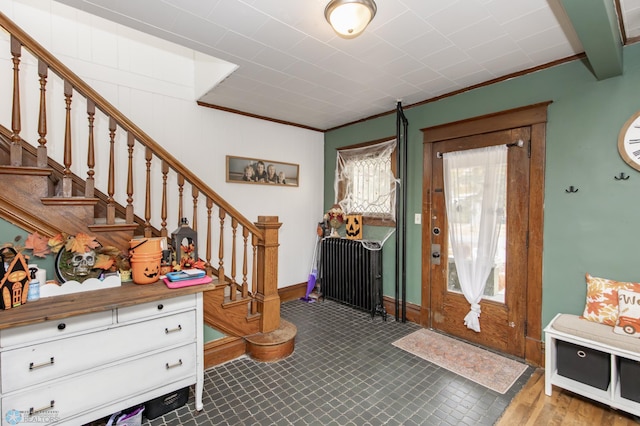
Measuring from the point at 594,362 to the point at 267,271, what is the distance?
2.60m

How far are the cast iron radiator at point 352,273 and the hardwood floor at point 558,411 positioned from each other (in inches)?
67.3

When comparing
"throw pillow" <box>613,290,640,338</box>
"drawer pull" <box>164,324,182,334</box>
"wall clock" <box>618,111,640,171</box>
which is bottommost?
"drawer pull" <box>164,324,182,334</box>

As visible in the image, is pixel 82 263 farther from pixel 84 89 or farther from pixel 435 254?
pixel 435 254

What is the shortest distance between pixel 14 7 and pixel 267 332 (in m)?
3.60

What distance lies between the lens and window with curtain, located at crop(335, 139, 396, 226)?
389 centimetres

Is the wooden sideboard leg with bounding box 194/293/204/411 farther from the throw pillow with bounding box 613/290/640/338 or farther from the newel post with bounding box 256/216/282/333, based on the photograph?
the throw pillow with bounding box 613/290/640/338

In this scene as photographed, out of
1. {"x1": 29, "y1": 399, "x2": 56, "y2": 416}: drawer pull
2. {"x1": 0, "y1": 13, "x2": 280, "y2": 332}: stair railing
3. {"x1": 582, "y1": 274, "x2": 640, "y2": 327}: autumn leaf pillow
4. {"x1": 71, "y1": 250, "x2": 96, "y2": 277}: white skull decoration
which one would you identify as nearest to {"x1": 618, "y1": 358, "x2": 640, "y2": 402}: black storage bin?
{"x1": 582, "y1": 274, "x2": 640, "y2": 327}: autumn leaf pillow

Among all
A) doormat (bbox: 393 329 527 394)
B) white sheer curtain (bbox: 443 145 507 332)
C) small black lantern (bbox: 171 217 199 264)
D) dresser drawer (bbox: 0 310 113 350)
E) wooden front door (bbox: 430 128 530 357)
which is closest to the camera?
dresser drawer (bbox: 0 310 113 350)

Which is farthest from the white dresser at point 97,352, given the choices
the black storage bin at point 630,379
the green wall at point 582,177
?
the green wall at point 582,177

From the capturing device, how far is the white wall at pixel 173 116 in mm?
2639

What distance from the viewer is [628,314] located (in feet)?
6.77

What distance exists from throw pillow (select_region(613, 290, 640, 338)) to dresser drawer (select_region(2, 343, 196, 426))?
298 cm

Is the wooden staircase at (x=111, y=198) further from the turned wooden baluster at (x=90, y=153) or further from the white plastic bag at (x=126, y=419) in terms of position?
the white plastic bag at (x=126, y=419)

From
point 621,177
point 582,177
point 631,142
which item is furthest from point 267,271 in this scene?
point 631,142
